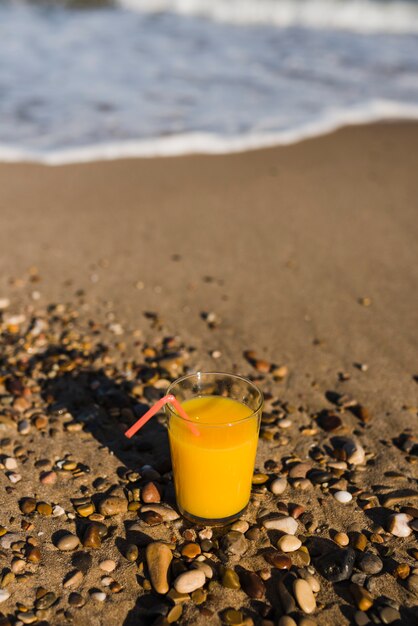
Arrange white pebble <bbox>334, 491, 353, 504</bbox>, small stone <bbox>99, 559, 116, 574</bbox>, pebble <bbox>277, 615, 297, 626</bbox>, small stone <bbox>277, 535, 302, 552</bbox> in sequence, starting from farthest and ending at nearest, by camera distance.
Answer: white pebble <bbox>334, 491, 353, 504</bbox>
small stone <bbox>277, 535, 302, 552</bbox>
small stone <bbox>99, 559, 116, 574</bbox>
pebble <bbox>277, 615, 297, 626</bbox>

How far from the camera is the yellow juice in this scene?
7.67 ft

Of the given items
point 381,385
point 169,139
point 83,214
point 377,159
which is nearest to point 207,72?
point 169,139

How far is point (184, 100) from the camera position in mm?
9531

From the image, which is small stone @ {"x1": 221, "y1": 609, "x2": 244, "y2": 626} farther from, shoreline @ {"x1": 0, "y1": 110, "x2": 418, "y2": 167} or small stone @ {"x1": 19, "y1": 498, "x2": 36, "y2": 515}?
shoreline @ {"x1": 0, "y1": 110, "x2": 418, "y2": 167}

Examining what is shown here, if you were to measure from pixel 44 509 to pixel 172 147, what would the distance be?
575 centimetres

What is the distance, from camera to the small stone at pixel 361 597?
2.20 m

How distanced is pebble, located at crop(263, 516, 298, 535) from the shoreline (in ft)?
18.0

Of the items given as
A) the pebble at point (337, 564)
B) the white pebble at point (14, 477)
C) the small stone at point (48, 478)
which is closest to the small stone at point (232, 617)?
the pebble at point (337, 564)

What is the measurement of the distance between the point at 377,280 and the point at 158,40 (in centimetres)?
1116

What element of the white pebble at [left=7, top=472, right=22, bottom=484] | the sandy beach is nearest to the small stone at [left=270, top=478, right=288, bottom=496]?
the sandy beach

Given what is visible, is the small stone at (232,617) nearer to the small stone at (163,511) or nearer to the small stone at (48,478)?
the small stone at (163,511)

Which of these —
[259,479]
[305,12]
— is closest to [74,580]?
[259,479]

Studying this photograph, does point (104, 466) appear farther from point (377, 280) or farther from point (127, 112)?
point (127, 112)

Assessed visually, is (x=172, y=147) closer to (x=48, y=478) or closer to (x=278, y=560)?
(x=48, y=478)
